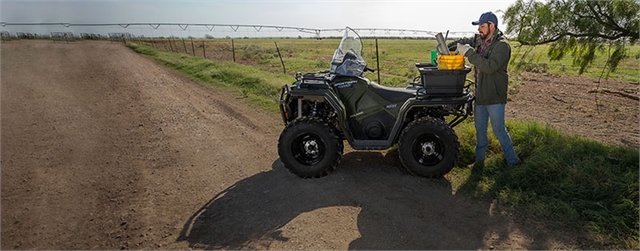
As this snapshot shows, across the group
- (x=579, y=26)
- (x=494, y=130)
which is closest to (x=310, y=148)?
(x=494, y=130)

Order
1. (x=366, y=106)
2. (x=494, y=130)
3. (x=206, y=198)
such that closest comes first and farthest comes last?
(x=206, y=198), (x=494, y=130), (x=366, y=106)

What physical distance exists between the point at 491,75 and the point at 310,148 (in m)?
2.63

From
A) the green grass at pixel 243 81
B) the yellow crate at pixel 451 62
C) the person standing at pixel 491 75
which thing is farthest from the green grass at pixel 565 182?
the green grass at pixel 243 81

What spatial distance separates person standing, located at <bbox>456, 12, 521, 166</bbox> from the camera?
5.24 metres

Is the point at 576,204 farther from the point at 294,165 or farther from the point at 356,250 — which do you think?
the point at 294,165

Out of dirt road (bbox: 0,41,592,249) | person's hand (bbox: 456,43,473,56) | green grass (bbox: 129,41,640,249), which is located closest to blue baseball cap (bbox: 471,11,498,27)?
person's hand (bbox: 456,43,473,56)

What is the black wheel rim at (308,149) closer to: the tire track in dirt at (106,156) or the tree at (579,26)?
the tire track in dirt at (106,156)

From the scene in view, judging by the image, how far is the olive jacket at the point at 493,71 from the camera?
17.2 ft

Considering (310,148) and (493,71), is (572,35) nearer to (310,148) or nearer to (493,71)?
(493,71)

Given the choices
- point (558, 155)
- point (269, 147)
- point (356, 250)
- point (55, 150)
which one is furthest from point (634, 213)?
point (55, 150)

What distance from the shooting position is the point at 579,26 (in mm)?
6977

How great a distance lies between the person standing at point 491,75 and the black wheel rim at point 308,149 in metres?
2.26

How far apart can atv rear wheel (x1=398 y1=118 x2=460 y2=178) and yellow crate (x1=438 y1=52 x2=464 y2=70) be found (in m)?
0.72

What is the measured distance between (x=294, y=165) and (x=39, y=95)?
944 centimetres
